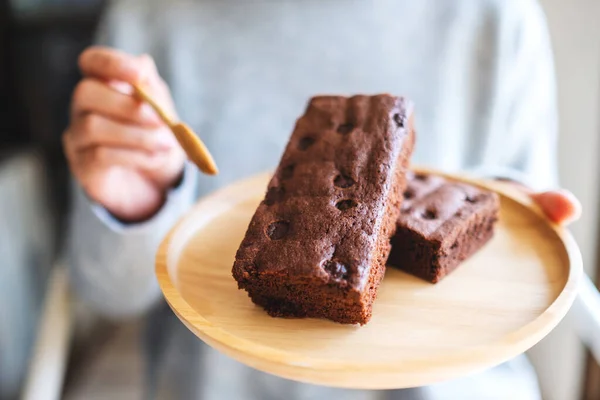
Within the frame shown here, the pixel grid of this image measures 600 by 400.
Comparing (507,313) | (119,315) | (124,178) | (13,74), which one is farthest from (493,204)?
(13,74)

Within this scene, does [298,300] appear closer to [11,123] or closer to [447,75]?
[447,75]

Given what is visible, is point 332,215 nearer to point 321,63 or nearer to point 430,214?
point 430,214

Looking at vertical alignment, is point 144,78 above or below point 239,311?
above

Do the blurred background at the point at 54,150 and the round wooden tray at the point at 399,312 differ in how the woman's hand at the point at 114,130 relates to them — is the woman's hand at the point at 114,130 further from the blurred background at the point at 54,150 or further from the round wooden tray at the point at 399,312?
the blurred background at the point at 54,150

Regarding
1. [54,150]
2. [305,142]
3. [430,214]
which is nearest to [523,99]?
[430,214]

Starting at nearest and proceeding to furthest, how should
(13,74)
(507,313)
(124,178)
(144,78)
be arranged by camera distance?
(507,313), (144,78), (124,178), (13,74)

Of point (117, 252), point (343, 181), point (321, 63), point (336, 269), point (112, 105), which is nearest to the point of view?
point (336, 269)
